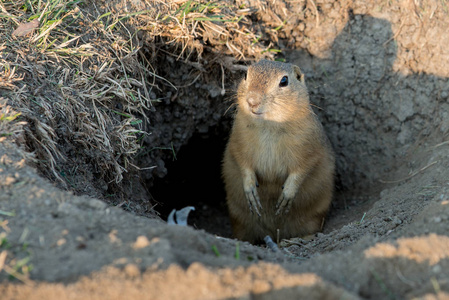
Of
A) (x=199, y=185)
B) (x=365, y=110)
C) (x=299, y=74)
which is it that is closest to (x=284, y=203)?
(x=299, y=74)

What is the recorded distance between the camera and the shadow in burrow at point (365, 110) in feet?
20.6

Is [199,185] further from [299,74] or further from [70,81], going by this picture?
[70,81]

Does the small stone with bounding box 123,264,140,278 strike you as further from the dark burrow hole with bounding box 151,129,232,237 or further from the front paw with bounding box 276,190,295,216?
the dark burrow hole with bounding box 151,129,232,237

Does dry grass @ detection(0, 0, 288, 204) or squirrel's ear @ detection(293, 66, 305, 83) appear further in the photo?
squirrel's ear @ detection(293, 66, 305, 83)

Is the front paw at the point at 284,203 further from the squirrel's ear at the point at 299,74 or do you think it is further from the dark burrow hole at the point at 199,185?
the dark burrow hole at the point at 199,185

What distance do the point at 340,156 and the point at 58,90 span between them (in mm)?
4264

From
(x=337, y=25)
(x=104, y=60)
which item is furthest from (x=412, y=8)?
(x=104, y=60)

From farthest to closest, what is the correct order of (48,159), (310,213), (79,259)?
(310,213) → (48,159) → (79,259)

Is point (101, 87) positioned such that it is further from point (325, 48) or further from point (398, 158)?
point (398, 158)

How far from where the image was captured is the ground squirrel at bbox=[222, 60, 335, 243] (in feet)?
15.9

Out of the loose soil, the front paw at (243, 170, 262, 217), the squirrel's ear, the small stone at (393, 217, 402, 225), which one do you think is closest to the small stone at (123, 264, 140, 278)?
the loose soil

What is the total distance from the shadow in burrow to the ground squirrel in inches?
22.0

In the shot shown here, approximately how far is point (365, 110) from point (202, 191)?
3.02 meters

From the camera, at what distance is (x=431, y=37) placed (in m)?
6.20
